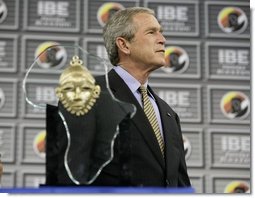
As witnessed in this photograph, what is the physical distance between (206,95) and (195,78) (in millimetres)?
116

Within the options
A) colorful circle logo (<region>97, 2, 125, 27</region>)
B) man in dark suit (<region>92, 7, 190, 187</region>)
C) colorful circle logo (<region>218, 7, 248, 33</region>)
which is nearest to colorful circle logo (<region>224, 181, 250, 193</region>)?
colorful circle logo (<region>218, 7, 248, 33</region>)

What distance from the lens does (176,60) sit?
3672 mm

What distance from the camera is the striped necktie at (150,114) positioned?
1.36m

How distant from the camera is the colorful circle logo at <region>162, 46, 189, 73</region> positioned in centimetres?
365

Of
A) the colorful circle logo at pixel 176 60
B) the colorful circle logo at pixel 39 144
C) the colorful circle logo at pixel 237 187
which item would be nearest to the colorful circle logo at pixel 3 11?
the colorful circle logo at pixel 39 144

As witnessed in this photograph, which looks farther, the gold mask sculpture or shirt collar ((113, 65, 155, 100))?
shirt collar ((113, 65, 155, 100))

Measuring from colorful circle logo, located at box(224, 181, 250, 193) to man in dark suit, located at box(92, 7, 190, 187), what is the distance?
2275 millimetres

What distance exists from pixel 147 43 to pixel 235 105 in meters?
2.34

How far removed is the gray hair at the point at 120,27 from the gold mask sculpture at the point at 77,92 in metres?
0.25

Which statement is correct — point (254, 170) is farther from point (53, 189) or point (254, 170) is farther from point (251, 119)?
point (53, 189)

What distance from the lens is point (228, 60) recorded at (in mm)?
3754

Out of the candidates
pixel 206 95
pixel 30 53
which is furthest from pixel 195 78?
pixel 30 53

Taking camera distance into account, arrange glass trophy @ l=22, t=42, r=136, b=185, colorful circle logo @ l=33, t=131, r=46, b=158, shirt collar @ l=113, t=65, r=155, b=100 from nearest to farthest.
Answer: glass trophy @ l=22, t=42, r=136, b=185, shirt collar @ l=113, t=65, r=155, b=100, colorful circle logo @ l=33, t=131, r=46, b=158

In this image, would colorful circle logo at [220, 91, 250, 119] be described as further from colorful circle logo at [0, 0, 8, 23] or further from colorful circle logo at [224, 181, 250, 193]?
colorful circle logo at [0, 0, 8, 23]
